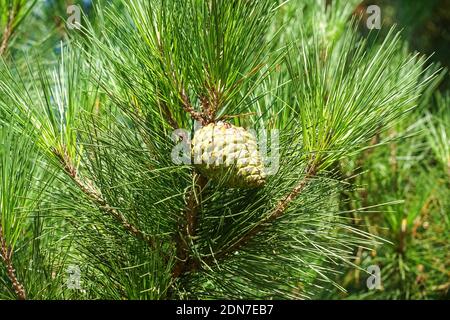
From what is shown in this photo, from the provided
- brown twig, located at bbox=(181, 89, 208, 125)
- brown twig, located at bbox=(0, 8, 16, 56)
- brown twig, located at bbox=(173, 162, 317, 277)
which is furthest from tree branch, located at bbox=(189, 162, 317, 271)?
brown twig, located at bbox=(0, 8, 16, 56)

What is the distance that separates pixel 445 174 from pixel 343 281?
0.25 meters

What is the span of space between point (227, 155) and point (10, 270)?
28cm

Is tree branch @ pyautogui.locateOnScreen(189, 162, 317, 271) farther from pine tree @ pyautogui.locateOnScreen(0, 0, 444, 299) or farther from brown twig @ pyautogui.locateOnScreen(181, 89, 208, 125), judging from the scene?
brown twig @ pyautogui.locateOnScreen(181, 89, 208, 125)

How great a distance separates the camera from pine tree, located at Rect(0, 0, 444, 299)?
0.81 metres

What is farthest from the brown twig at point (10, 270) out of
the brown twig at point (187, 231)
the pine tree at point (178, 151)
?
the brown twig at point (187, 231)

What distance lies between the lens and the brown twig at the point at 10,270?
0.85 m

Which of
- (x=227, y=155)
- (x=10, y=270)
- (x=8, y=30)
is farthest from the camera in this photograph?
(x=8, y=30)

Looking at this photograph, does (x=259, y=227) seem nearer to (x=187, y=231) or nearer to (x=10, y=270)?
(x=187, y=231)

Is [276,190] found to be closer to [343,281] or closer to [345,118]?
[345,118]

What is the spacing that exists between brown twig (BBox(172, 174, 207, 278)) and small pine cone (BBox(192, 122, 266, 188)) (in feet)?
0.15

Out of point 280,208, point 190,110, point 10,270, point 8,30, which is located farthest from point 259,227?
point 8,30

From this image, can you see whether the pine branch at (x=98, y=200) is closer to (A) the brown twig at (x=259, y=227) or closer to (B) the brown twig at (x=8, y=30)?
(A) the brown twig at (x=259, y=227)

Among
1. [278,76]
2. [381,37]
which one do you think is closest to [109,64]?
[278,76]

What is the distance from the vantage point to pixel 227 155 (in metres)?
0.75
